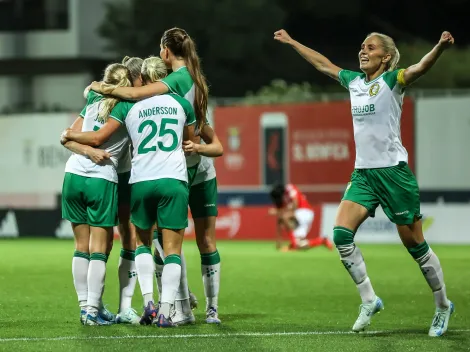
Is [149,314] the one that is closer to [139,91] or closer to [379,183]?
[139,91]

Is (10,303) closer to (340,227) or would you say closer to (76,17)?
(340,227)

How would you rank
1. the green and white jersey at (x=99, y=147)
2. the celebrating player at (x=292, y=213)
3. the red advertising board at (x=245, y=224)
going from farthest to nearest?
the red advertising board at (x=245, y=224), the celebrating player at (x=292, y=213), the green and white jersey at (x=99, y=147)

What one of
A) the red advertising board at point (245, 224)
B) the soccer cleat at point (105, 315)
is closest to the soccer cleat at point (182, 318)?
the soccer cleat at point (105, 315)

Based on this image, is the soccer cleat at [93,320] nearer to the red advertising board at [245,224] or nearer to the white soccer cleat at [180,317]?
the white soccer cleat at [180,317]

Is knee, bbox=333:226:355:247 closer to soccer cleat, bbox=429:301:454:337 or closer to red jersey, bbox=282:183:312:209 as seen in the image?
soccer cleat, bbox=429:301:454:337

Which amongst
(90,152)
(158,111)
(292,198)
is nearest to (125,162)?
(90,152)

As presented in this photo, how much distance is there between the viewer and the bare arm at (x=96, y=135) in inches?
376

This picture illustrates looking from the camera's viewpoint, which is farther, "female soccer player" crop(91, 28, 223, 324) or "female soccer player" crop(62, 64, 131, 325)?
"female soccer player" crop(62, 64, 131, 325)

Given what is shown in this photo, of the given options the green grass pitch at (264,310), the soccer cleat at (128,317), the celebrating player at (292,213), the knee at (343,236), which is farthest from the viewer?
the celebrating player at (292,213)

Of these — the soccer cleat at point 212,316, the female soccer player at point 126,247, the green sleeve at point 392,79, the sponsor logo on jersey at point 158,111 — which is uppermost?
the green sleeve at point 392,79

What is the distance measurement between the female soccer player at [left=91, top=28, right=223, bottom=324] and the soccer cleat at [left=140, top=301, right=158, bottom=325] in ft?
1.36

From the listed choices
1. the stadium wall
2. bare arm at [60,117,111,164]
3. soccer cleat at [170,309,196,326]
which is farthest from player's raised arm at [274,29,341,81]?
the stadium wall

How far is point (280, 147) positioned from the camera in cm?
3275

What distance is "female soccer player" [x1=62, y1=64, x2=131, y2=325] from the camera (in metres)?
9.75
